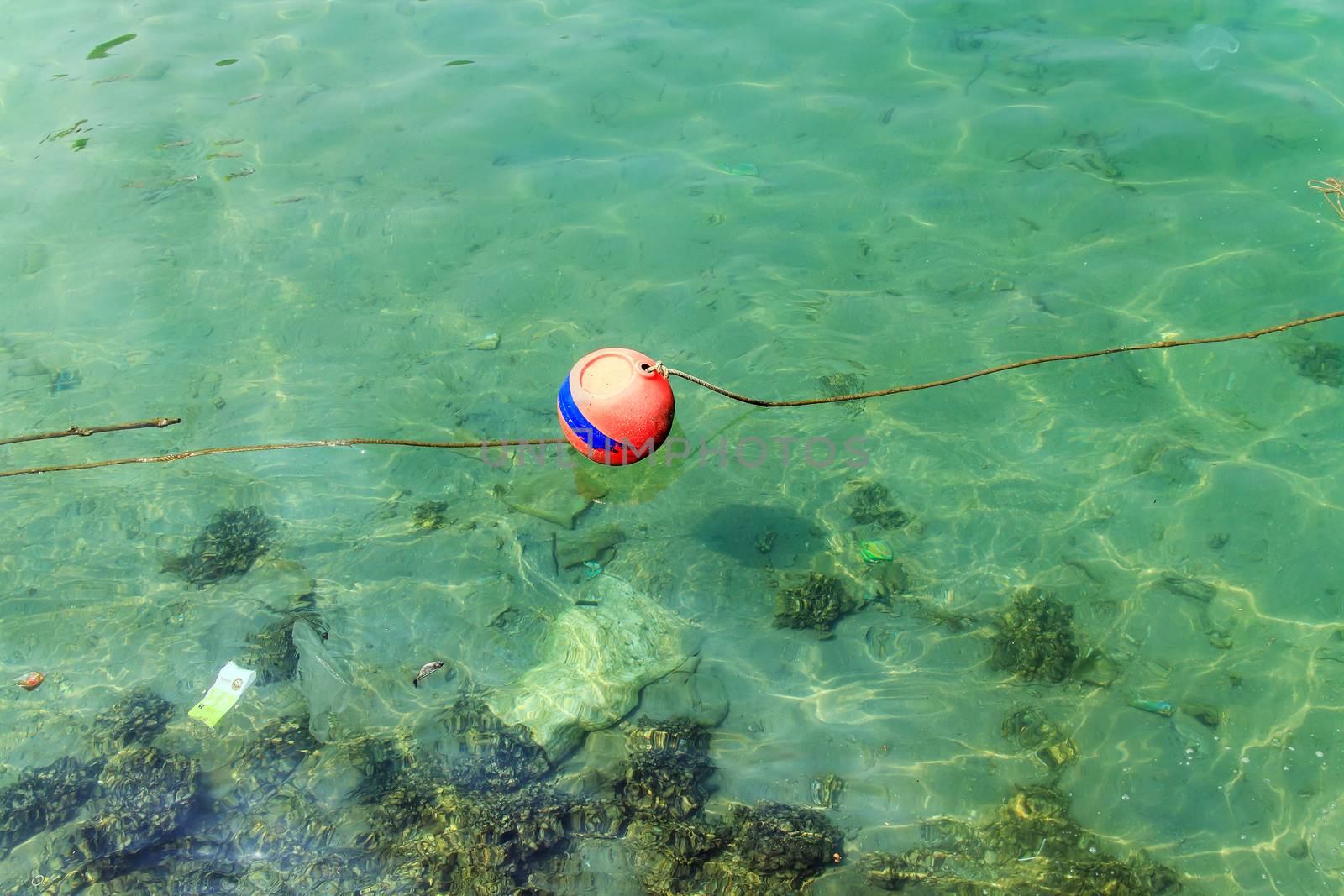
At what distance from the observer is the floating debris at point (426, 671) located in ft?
19.9

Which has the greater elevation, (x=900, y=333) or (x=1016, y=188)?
(x=1016, y=188)

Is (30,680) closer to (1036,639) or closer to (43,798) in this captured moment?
(43,798)

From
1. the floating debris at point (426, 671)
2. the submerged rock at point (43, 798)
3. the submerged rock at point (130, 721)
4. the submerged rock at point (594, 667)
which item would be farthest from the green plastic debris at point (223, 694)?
the submerged rock at point (594, 667)

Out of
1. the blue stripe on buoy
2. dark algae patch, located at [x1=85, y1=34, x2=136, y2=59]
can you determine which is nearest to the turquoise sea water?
dark algae patch, located at [x1=85, y1=34, x2=136, y2=59]

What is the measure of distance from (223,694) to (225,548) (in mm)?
1264

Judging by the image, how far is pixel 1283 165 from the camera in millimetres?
9031

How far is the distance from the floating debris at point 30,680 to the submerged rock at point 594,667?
10.9 feet

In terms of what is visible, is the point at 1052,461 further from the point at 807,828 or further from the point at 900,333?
the point at 807,828

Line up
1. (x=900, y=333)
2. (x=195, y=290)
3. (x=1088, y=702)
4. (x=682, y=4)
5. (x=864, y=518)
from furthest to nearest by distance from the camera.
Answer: (x=682, y=4) → (x=195, y=290) → (x=900, y=333) → (x=864, y=518) → (x=1088, y=702)

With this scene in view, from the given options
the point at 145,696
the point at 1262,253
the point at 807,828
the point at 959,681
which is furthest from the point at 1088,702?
the point at 145,696

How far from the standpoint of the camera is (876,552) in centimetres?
661

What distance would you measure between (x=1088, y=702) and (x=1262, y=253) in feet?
17.4

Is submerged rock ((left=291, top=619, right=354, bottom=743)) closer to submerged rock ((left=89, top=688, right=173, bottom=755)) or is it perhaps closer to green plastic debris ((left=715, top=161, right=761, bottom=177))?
submerged rock ((left=89, top=688, right=173, bottom=755))

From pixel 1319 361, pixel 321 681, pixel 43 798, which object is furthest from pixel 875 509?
pixel 43 798
